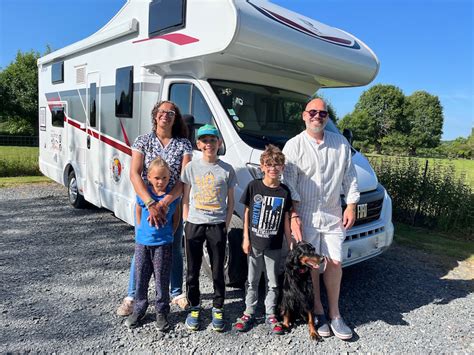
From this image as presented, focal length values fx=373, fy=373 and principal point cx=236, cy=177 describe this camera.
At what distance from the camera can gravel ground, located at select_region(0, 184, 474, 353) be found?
304 cm

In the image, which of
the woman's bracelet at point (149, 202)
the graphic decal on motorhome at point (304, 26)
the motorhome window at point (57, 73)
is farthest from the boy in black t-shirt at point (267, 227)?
the motorhome window at point (57, 73)

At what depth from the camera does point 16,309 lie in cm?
343

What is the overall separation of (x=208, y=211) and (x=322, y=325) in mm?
1435

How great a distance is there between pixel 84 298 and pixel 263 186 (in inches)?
84.6

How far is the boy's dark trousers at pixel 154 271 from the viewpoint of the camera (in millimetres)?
3152

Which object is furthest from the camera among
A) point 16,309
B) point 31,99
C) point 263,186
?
point 31,99

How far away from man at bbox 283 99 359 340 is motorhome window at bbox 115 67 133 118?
2.64 m

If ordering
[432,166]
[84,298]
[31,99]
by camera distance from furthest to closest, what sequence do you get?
1. [31,99]
2. [432,166]
3. [84,298]

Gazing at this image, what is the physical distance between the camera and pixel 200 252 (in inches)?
128

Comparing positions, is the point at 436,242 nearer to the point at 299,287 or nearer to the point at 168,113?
the point at 299,287

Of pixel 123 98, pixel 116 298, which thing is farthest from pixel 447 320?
pixel 123 98

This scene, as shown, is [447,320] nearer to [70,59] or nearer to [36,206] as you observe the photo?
[70,59]

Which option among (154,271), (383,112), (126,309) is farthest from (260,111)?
Answer: (383,112)

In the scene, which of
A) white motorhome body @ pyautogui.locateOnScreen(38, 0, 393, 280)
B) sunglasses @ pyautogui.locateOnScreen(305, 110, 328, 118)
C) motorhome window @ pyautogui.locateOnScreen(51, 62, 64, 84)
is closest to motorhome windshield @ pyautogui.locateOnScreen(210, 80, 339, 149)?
white motorhome body @ pyautogui.locateOnScreen(38, 0, 393, 280)
